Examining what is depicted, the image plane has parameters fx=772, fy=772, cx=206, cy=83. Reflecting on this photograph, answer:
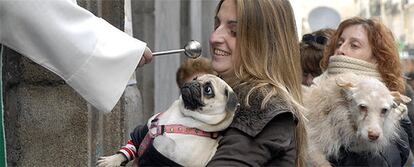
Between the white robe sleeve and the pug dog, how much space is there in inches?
10.7

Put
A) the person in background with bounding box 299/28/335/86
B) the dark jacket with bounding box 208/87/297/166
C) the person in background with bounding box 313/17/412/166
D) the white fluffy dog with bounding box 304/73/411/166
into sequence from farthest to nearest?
the person in background with bounding box 299/28/335/86, the person in background with bounding box 313/17/412/166, the white fluffy dog with bounding box 304/73/411/166, the dark jacket with bounding box 208/87/297/166

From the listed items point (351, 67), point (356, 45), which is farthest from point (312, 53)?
point (351, 67)

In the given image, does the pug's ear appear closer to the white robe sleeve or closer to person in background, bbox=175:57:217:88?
the white robe sleeve

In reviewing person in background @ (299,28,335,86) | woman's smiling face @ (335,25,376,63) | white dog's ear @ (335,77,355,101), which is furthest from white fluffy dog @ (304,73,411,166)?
person in background @ (299,28,335,86)

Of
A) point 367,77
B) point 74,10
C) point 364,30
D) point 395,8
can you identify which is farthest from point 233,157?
point 395,8

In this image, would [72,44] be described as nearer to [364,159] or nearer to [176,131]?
[176,131]

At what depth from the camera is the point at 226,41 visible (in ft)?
8.98

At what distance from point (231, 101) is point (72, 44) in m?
0.61

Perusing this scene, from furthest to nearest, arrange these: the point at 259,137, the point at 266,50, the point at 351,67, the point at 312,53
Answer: the point at 312,53 < the point at 351,67 < the point at 266,50 < the point at 259,137

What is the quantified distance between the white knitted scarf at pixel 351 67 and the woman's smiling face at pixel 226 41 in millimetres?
1301

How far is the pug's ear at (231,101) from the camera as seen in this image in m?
2.54

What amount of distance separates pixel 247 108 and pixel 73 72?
25.6 inches

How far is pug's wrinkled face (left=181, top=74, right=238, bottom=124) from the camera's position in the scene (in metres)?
2.56

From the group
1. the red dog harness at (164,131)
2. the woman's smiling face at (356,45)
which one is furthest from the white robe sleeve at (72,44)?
the woman's smiling face at (356,45)
